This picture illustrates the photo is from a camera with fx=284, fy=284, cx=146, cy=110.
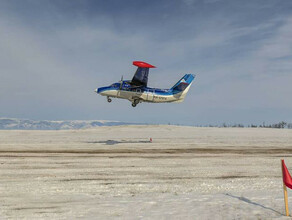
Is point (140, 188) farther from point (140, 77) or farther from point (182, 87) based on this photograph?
point (182, 87)

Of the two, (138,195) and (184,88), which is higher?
(184,88)

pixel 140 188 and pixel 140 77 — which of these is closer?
pixel 140 188

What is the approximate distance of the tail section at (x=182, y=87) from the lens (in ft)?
101

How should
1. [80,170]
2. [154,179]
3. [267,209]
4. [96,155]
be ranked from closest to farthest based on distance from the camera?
[267,209] → [154,179] → [80,170] → [96,155]

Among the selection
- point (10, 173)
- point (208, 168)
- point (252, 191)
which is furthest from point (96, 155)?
point (252, 191)

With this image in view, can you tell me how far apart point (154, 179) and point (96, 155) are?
9.56m

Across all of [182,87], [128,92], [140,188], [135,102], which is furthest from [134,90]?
[140,188]

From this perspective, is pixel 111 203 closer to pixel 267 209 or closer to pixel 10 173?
pixel 267 209

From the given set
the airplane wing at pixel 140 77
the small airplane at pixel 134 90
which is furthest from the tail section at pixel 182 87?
the airplane wing at pixel 140 77

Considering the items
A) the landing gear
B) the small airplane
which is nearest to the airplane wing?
the small airplane

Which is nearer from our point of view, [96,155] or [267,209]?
[267,209]

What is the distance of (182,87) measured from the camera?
3111 cm

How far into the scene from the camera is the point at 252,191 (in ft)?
38.5

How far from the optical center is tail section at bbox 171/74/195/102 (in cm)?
3089
